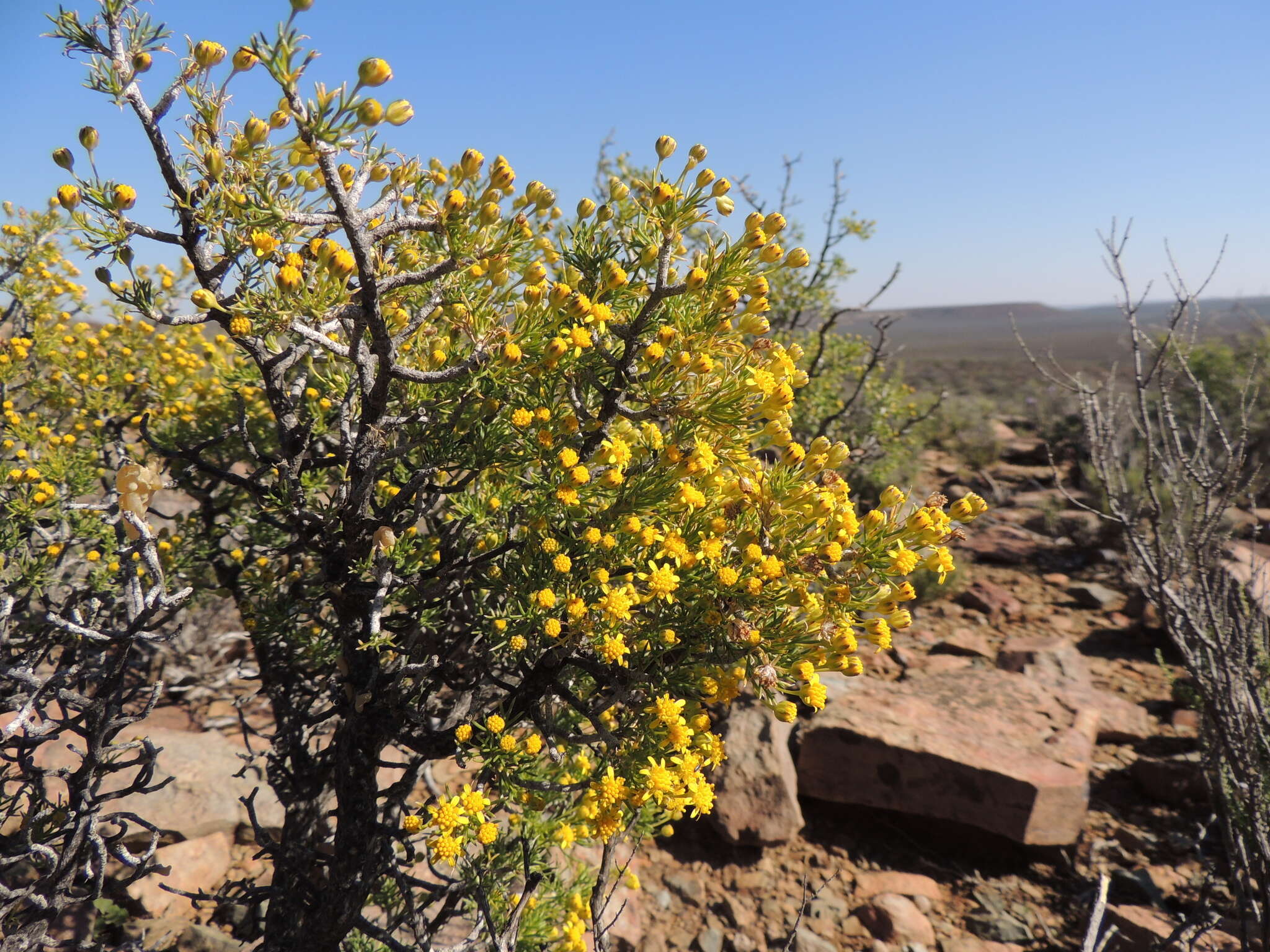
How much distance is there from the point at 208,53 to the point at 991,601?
28.5 feet

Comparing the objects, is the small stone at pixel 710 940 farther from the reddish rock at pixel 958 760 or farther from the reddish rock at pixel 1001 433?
the reddish rock at pixel 1001 433

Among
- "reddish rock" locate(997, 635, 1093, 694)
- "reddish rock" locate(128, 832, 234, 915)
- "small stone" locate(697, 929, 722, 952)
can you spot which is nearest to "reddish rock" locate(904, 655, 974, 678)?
"reddish rock" locate(997, 635, 1093, 694)

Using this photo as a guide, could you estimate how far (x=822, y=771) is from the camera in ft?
14.8

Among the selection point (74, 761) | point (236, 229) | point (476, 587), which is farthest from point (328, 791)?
point (236, 229)

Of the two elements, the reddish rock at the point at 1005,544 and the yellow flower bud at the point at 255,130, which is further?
the reddish rock at the point at 1005,544

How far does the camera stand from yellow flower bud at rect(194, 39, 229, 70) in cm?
138

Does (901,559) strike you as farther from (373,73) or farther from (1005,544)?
(1005,544)

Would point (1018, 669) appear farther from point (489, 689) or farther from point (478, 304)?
point (478, 304)

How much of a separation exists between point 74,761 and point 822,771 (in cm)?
455

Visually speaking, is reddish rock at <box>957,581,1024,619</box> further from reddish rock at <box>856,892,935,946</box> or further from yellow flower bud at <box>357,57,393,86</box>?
yellow flower bud at <box>357,57,393,86</box>

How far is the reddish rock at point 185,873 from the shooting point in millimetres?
3480

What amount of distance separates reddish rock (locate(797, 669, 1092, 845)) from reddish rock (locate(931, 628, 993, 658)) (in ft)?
5.09

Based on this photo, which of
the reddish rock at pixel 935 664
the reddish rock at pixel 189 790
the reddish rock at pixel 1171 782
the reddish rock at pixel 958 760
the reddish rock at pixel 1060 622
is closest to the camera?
the reddish rock at pixel 189 790

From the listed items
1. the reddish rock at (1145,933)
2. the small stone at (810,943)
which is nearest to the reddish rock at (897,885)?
the small stone at (810,943)
